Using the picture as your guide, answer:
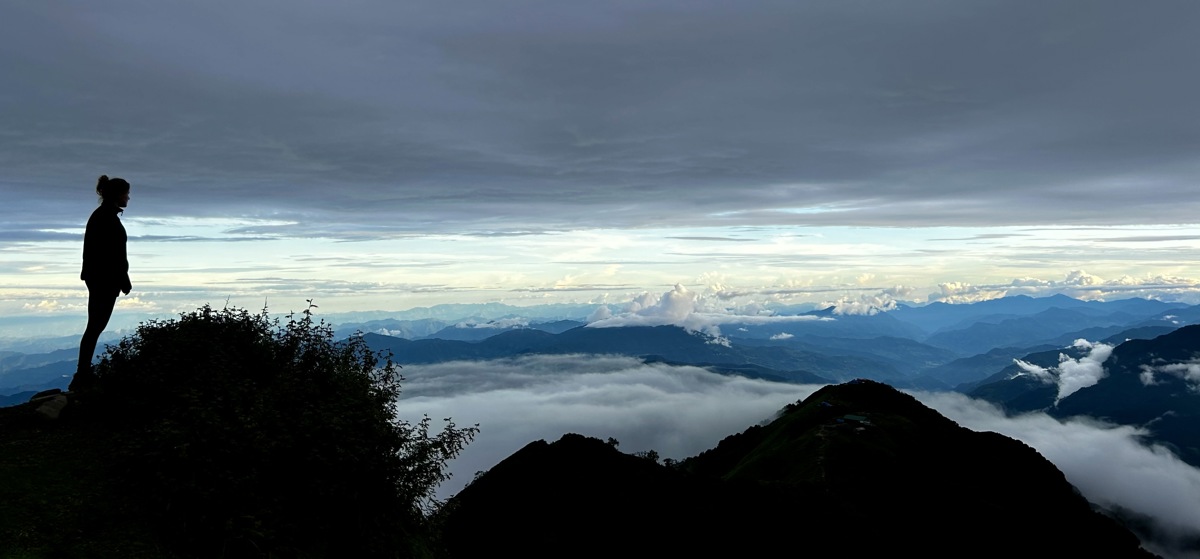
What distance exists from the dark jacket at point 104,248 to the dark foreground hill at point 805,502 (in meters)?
52.1

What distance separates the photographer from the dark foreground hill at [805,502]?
287 feet

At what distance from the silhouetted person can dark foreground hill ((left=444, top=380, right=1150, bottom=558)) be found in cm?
5147

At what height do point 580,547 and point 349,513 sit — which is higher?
point 349,513

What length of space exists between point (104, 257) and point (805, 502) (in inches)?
4085

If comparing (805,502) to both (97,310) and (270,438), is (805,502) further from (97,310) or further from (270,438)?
(97,310)

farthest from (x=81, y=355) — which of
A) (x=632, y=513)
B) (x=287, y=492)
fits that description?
(x=632, y=513)

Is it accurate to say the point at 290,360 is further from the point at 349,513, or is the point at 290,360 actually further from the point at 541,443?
the point at 541,443

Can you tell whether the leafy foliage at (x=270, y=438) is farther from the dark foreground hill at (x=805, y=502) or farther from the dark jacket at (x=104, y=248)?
the dark foreground hill at (x=805, y=502)

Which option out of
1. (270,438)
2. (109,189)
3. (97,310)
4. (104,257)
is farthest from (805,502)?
(109,189)

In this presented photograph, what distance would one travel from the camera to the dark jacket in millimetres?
16453

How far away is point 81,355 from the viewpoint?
1697 cm

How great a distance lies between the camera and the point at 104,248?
16703 mm

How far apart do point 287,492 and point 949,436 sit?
175m

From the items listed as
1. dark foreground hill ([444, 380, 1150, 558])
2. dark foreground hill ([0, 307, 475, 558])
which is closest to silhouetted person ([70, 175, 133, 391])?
dark foreground hill ([0, 307, 475, 558])
